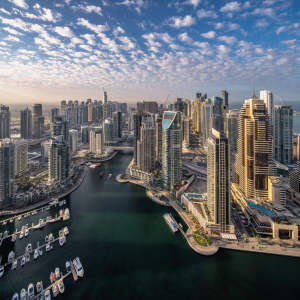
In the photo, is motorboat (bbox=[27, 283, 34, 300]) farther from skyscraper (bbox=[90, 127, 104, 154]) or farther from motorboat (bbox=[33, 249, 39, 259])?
skyscraper (bbox=[90, 127, 104, 154])

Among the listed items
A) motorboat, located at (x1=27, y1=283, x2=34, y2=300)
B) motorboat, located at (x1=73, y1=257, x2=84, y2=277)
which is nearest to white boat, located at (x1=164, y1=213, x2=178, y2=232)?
motorboat, located at (x1=73, y1=257, x2=84, y2=277)

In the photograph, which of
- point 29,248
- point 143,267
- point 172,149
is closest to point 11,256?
point 29,248

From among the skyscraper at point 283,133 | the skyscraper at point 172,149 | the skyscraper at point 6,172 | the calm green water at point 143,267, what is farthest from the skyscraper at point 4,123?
the skyscraper at point 283,133

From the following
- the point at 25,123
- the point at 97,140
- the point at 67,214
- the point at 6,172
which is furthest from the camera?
the point at 25,123

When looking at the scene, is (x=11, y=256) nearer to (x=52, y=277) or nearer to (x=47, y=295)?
(x=52, y=277)

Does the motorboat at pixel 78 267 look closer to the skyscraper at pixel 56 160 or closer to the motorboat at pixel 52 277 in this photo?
the motorboat at pixel 52 277
